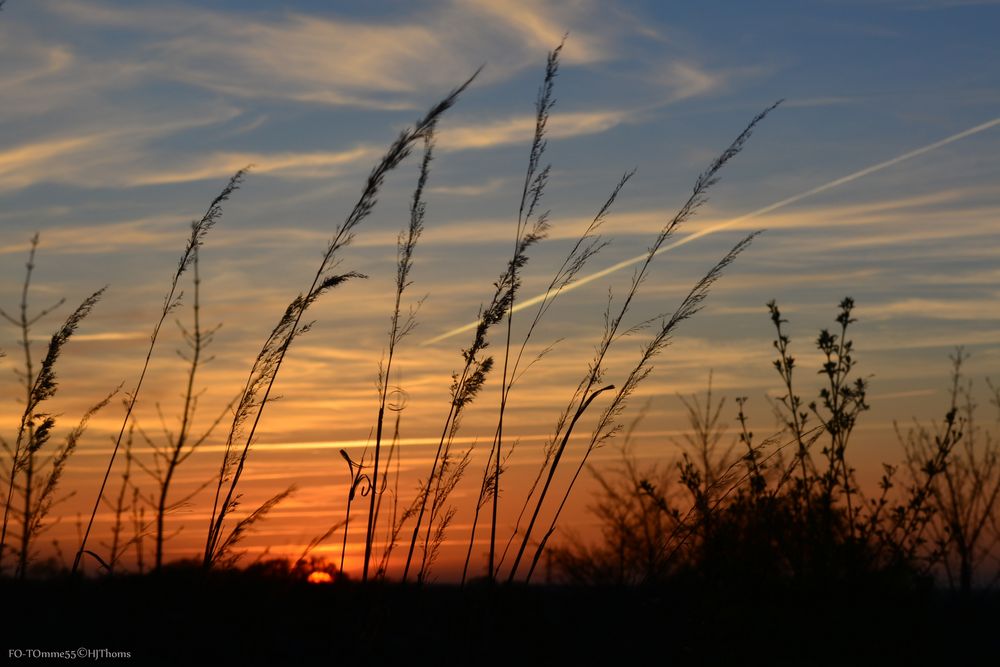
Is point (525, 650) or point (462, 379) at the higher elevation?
point (462, 379)

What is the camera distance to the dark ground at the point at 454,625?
3.02 m

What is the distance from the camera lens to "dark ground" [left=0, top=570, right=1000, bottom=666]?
3021mm

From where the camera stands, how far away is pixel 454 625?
3.42m

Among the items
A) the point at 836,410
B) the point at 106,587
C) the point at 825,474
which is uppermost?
the point at 836,410

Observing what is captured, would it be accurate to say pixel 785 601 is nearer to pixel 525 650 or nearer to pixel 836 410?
pixel 836 410

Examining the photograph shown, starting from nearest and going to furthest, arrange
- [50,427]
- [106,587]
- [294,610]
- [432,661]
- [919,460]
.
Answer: [432,661], [106,587], [50,427], [294,610], [919,460]

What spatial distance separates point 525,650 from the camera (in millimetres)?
3846

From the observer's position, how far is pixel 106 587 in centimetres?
352

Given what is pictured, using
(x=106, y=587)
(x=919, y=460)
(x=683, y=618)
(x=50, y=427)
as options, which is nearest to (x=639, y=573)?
(x=683, y=618)

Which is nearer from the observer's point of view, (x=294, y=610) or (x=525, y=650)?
(x=525, y=650)

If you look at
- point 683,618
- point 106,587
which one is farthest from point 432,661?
point 683,618

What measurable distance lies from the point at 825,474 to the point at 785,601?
74 cm

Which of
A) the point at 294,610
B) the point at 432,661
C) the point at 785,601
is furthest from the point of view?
the point at 785,601

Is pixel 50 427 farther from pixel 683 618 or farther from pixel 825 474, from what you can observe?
pixel 825 474
